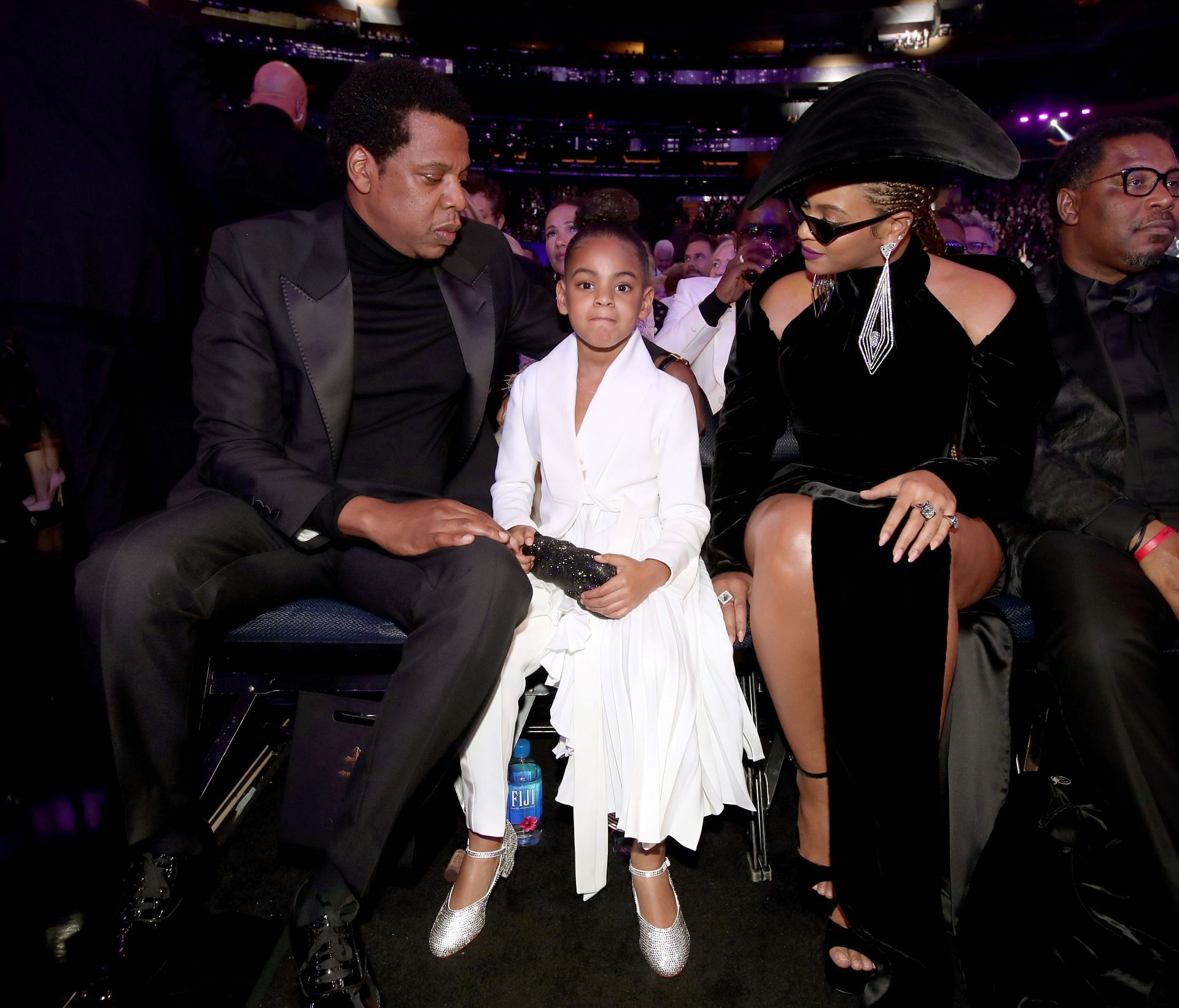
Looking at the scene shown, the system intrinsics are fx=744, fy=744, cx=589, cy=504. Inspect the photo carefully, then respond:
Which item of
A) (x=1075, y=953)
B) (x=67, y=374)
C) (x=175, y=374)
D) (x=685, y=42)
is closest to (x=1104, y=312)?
(x=1075, y=953)

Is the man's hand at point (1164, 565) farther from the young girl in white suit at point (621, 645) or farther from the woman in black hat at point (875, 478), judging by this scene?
the young girl in white suit at point (621, 645)

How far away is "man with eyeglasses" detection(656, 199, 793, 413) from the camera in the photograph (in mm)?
2930

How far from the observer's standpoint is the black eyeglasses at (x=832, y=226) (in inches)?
74.7

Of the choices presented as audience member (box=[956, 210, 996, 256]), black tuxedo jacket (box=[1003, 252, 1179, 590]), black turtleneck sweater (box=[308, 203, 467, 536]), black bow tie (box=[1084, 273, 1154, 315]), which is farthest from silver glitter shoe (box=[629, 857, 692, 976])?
audience member (box=[956, 210, 996, 256])

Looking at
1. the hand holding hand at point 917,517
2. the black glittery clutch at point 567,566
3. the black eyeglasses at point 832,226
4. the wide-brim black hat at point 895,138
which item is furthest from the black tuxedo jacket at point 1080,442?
the black glittery clutch at point 567,566

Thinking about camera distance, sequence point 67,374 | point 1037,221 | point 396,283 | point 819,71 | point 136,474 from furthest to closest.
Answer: point 819,71 → point 1037,221 → point 136,474 → point 67,374 → point 396,283

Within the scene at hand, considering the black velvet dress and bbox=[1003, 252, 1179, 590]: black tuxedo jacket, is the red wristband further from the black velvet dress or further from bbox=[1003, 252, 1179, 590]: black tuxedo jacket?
the black velvet dress

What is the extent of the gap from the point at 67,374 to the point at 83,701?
42.3 inches

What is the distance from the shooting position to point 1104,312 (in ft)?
7.86

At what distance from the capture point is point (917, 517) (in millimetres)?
1762

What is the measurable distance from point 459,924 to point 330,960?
1.26ft

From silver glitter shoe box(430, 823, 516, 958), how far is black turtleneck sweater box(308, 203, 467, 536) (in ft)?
3.42

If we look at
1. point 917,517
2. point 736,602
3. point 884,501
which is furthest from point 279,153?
point 917,517

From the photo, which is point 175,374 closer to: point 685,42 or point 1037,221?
point 1037,221
